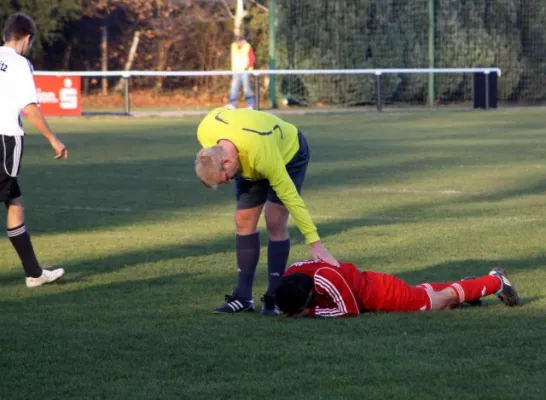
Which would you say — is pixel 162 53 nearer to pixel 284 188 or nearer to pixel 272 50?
pixel 272 50

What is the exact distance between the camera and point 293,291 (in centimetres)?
708

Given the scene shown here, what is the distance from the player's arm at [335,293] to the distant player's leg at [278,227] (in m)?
0.33

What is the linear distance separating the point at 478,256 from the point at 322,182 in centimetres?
615

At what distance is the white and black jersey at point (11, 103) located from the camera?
28.2ft

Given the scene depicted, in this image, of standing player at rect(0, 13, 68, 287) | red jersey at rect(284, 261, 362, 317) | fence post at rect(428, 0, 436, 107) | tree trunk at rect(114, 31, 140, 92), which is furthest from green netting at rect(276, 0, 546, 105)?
red jersey at rect(284, 261, 362, 317)

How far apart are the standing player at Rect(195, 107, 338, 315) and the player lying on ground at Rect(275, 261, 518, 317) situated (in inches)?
6.1

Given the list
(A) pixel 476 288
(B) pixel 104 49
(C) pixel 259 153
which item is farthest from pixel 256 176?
(B) pixel 104 49

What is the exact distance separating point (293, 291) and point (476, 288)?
1193 millimetres

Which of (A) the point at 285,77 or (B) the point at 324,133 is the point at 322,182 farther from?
(A) the point at 285,77

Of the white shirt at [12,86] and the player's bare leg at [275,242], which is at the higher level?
the white shirt at [12,86]

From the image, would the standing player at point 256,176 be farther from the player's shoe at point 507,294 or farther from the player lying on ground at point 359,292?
the player's shoe at point 507,294

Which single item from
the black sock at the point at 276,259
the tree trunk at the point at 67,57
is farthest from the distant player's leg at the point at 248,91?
the black sock at the point at 276,259

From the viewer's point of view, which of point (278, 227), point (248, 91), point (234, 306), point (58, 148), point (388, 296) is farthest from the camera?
point (248, 91)

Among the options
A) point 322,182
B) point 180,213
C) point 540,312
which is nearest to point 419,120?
point 322,182
